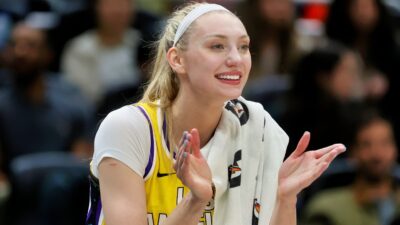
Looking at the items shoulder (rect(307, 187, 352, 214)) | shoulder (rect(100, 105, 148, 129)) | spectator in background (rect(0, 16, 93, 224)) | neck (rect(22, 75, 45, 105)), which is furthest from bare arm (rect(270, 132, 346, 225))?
neck (rect(22, 75, 45, 105))

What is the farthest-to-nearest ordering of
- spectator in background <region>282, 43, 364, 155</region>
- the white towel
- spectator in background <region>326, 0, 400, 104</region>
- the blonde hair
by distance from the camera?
spectator in background <region>326, 0, 400, 104</region>
spectator in background <region>282, 43, 364, 155</region>
the blonde hair
the white towel

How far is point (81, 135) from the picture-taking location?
6930mm

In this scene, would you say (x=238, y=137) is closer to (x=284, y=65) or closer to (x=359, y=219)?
(x=359, y=219)

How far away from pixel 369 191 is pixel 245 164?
2289mm

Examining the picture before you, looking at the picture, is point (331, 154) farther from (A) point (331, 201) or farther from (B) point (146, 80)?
(B) point (146, 80)

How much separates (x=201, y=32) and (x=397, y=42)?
405 centimetres

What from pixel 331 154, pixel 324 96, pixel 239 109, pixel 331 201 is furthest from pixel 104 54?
pixel 331 154

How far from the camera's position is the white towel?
12.3 ft

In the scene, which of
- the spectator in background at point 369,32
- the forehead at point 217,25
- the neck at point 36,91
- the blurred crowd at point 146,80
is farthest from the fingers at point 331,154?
the spectator in background at point 369,32

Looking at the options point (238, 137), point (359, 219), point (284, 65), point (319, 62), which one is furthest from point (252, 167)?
point (284, 65)

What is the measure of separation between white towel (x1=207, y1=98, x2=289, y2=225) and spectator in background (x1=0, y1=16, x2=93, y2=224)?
2.87 metres

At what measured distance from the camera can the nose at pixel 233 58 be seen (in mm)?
3662

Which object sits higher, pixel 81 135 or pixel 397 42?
pixel 397 42

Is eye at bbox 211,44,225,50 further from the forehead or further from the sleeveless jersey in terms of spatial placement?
the sleeveless jersey
